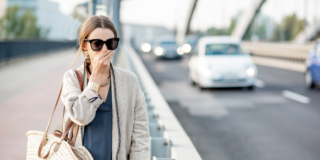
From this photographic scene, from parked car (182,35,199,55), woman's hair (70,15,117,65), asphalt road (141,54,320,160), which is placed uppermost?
parked car (182,35,199,55)

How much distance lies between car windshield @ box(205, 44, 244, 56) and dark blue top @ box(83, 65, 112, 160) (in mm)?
10652

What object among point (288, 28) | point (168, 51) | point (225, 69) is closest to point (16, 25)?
point (288, 28)

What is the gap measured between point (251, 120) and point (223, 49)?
5275mm

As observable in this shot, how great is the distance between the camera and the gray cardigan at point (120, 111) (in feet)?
6.20

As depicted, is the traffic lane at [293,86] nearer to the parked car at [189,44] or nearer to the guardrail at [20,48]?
the parked car at [189,44]

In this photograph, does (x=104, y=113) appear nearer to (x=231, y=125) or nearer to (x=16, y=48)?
(x=231, y=125)

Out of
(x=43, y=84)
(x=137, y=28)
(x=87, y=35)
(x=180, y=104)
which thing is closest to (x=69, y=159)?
(x=87, y=35)

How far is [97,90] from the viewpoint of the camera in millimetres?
1930

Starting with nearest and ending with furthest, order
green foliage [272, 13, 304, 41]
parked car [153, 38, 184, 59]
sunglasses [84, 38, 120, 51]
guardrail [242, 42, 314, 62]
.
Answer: sunglasses [84, 38, 120, 51] < guardrail [242, 42, 314, 62] < parked car [153, 38, 184, 59] < green foliage [272, 13, 304, 41]

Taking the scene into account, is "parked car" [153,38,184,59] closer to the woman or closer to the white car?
the white car

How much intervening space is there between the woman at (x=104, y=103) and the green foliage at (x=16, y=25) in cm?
9230

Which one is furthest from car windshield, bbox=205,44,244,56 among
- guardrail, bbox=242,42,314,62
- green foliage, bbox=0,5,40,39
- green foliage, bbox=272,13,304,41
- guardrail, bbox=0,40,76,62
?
green foliage, bbox=272,13,304,41

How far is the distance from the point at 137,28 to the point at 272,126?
140558 millimetres

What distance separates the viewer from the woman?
192 cm
